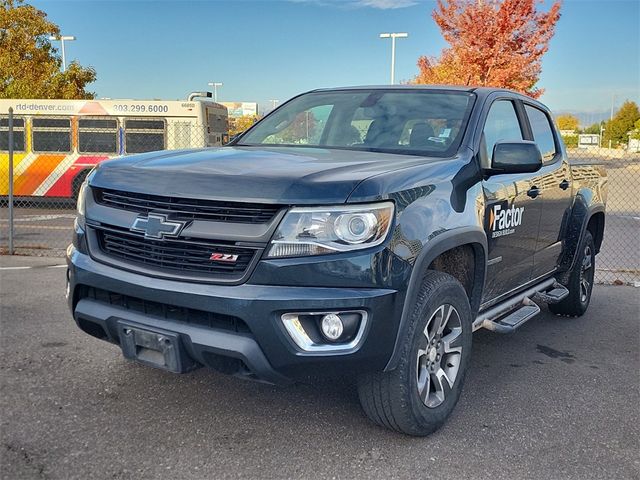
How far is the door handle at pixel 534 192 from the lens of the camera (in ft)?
13.5

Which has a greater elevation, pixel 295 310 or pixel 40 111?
pixel 40 111

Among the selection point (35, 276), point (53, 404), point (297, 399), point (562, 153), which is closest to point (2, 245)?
point (35, 276)

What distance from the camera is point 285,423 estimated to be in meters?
3.26

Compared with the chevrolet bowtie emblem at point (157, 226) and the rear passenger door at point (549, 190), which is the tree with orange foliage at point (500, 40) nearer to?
the rear passenger door at point (549, 190)

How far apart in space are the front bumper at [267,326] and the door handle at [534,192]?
181 cm

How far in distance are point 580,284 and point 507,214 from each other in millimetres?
2157

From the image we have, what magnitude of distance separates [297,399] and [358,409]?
13.8 inches

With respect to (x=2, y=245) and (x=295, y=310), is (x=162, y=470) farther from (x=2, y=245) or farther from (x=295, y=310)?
(x=2, y=245)

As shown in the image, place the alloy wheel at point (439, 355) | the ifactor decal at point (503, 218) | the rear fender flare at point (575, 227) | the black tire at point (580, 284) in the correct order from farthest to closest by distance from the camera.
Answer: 1. the black tire at point (580, 284)
2. the rear fender flare at point (575, 227)
3. the ifactor decal at point (503, 218)
4. the alloy wheel at point (439, 355)

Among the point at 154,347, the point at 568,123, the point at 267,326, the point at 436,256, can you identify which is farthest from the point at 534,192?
the point at 568,123

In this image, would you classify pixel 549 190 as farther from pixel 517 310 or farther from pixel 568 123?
pixel 568 123

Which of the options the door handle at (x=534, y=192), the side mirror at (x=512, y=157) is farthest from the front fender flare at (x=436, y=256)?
the door handle at (x=534, y=192)

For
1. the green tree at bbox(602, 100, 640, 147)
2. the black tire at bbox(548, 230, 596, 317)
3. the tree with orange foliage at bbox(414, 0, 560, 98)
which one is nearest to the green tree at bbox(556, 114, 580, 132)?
the green tree at bbox(602, 100, 640, 147)

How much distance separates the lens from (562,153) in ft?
16.4
